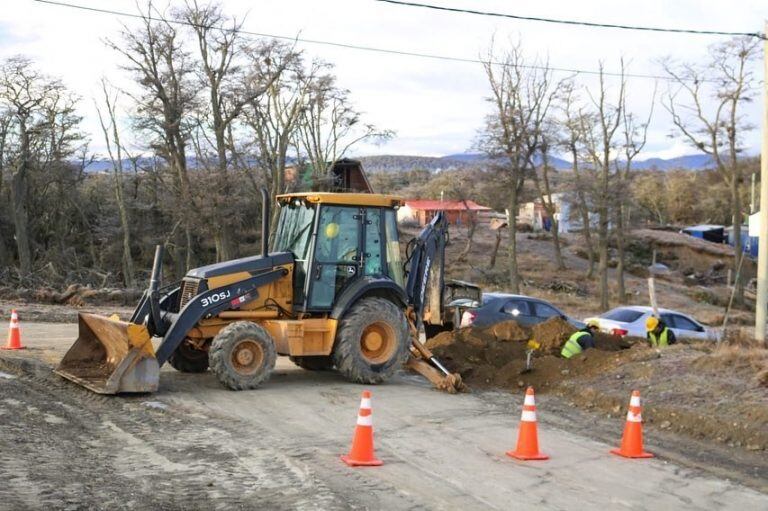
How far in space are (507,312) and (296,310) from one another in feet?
22.7

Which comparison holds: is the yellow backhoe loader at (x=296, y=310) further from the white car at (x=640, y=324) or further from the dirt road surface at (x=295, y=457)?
the white car at (x=640, y=324)

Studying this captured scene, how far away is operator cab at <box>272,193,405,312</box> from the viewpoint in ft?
42.3

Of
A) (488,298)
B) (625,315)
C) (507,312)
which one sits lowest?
(625,315)

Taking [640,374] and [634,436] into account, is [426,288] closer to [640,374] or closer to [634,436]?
[640,374]

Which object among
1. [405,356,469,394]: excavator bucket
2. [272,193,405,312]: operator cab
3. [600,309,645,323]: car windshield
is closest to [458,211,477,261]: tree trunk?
[600,309,645,323]: car windshield

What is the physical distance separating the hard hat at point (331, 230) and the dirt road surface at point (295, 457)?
7.54 feet

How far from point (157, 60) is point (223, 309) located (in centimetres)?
3034

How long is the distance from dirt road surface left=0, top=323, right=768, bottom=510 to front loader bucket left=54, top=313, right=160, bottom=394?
0.20m

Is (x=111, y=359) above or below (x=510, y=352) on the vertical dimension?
above

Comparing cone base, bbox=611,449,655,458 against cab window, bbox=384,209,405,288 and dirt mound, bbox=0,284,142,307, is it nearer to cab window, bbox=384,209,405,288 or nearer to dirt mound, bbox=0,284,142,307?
cab window, bbox=384,209,405,288

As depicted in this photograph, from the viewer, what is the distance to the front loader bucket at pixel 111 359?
442 inches

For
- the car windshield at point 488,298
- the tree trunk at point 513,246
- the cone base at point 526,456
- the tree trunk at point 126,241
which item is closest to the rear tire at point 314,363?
the car windshield at point 488,298

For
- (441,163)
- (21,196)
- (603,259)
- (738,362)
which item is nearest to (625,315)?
(738,362)

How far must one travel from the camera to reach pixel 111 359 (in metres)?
12.1
